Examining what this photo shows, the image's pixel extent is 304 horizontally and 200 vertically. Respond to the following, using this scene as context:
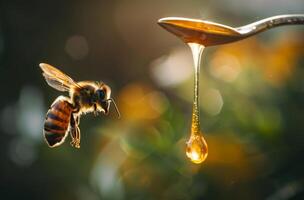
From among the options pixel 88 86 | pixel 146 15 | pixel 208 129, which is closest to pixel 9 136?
pixel 146 15

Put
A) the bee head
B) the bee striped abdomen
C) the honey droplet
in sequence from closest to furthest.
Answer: the honey droplet, the bee striped abdomen, the bee head

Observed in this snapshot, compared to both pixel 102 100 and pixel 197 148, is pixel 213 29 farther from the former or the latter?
pixel 102 100

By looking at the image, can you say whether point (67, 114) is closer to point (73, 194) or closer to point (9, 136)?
point (73, 194)

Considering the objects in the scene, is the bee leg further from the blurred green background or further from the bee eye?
the blurred green background

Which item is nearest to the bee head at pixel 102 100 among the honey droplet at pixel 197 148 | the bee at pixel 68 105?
the bee at pixel 68 105

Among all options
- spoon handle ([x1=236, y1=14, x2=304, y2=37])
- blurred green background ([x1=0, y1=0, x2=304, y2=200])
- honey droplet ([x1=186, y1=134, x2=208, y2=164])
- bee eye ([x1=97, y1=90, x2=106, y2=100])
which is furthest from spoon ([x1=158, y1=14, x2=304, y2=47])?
blurred green background ([x1=0, y1=0, x2=304, y2=200])

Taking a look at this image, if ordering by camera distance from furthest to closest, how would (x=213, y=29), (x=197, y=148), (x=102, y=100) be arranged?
(x=102, y=100) < (x=197, y=148) < (x=213, y=29)

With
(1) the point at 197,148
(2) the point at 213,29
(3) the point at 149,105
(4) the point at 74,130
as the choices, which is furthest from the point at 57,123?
(3) the point at 149,105
